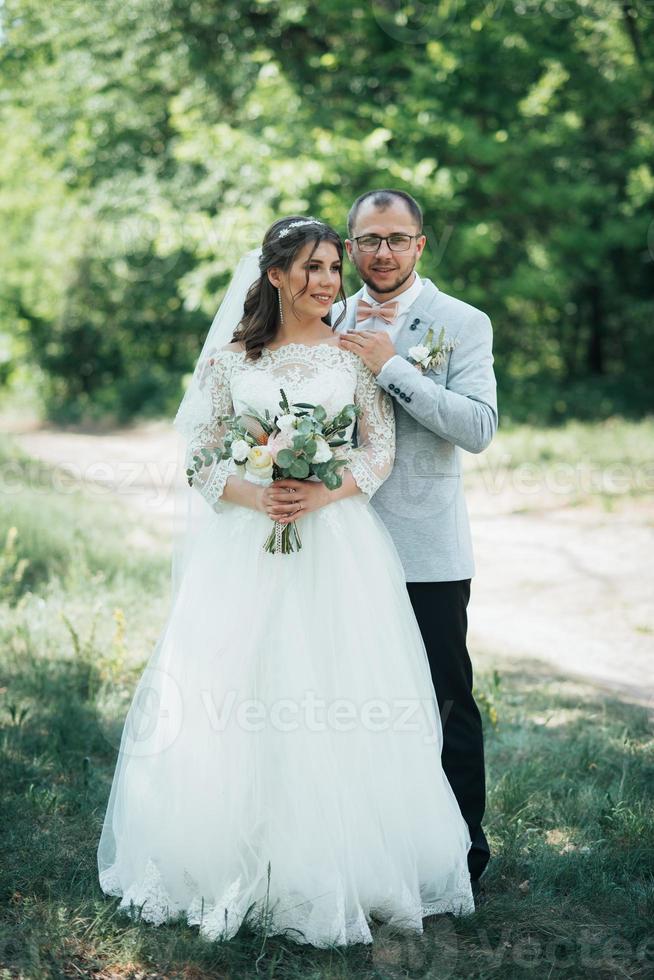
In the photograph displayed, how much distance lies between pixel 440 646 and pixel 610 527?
6.46m

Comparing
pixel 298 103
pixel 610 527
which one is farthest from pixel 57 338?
pixel 610 527

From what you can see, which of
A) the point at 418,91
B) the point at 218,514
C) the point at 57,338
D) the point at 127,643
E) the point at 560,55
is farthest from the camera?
the point at 57,338

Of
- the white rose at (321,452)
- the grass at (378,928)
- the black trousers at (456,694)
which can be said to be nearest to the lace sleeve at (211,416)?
the white rose at (321,452)

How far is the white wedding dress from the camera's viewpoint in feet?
10.1

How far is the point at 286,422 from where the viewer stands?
10.1 ft

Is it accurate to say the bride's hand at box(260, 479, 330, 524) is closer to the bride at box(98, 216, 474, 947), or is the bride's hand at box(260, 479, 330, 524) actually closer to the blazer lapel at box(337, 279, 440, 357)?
the bride at box(98, 216, 474, 947)

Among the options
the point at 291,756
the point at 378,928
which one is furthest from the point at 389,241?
the point at 378,928

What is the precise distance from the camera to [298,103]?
45.1 feet

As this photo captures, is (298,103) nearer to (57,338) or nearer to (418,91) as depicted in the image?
(418,91)

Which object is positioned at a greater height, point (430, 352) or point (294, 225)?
point (294, 225)

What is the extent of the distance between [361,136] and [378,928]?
11704 millimetres

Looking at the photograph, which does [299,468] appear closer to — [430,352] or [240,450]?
[240,450]

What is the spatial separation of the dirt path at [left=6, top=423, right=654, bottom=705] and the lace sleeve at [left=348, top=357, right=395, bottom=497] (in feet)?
10.3

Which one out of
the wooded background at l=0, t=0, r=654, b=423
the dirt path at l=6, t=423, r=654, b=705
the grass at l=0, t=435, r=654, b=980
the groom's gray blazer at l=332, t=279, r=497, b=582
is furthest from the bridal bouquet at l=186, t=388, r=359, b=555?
the wooded background at l=0, t=0, r=654, b=423
